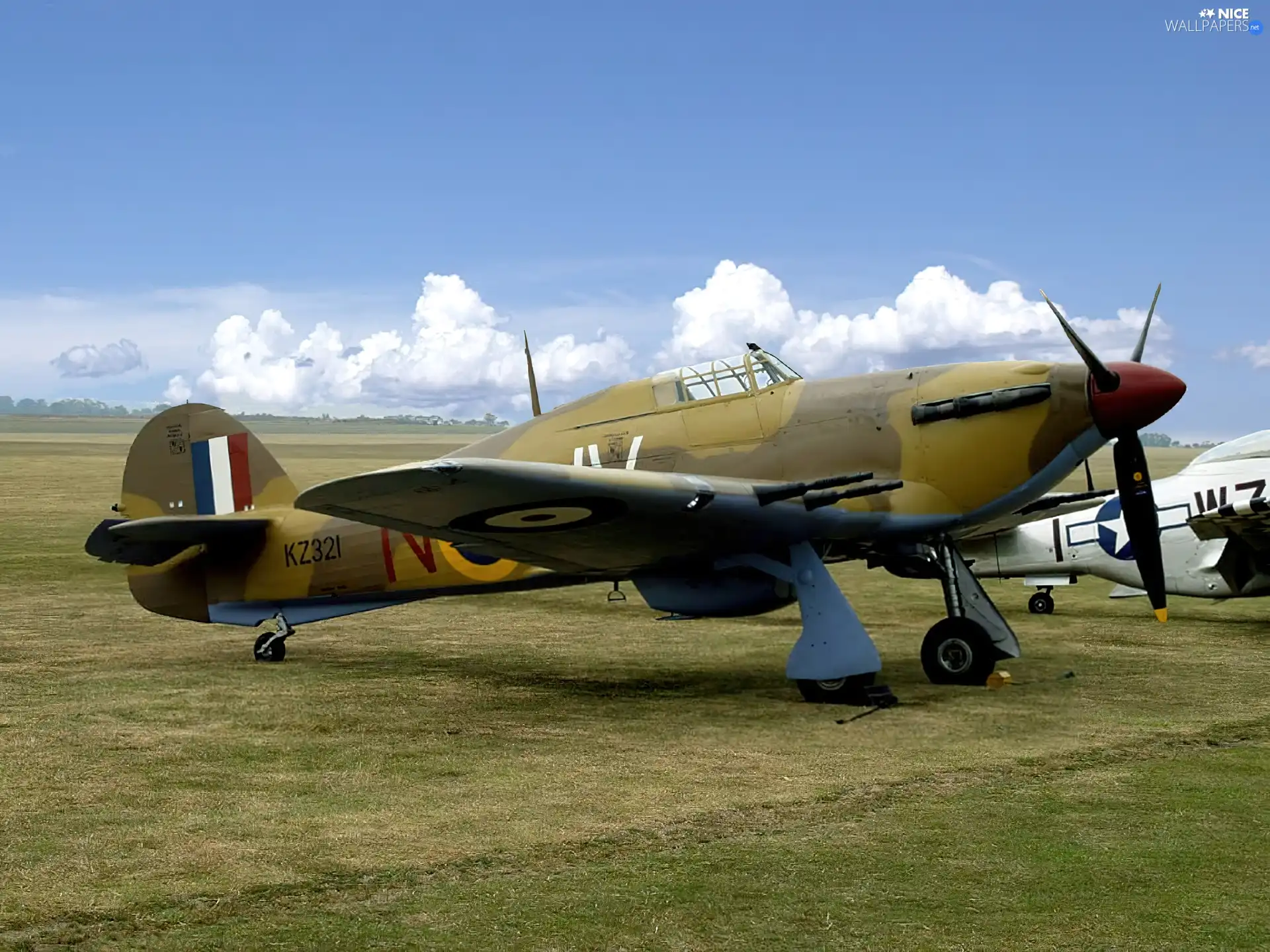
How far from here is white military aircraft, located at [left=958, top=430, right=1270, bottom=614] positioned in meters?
13.7

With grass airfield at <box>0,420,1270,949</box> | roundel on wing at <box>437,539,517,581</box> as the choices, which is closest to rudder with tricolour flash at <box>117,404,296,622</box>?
grass airfield at <box>0,420,1270,949</box>

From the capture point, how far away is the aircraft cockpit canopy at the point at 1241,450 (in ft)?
47.9

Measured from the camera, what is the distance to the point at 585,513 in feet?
26.8

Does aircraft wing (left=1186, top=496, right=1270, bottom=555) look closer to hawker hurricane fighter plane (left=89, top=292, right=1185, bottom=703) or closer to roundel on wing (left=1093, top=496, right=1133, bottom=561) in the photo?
roundel on wing (left=1093, top=496, right=1133, bottom=561)

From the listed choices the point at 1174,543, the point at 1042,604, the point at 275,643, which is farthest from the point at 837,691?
the point at 1042,604

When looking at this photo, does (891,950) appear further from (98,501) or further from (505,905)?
(98,501)

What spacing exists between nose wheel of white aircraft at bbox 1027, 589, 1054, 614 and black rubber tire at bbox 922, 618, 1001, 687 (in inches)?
231

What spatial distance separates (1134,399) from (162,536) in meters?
8.38

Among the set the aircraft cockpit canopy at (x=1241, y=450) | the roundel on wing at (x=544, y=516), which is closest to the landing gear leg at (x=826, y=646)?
the roundel on wing at (x=544, y=516)

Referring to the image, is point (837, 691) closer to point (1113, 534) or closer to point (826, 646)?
point (826, 646)

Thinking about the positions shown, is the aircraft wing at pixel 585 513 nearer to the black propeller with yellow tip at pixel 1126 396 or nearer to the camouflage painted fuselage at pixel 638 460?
the camouflage painted fuselage at pixel 638 460

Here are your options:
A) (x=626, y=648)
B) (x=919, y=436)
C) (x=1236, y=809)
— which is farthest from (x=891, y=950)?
(x=626, y=648)

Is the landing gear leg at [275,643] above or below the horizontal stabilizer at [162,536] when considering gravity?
below

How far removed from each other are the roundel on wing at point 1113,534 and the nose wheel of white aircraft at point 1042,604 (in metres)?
0.98
